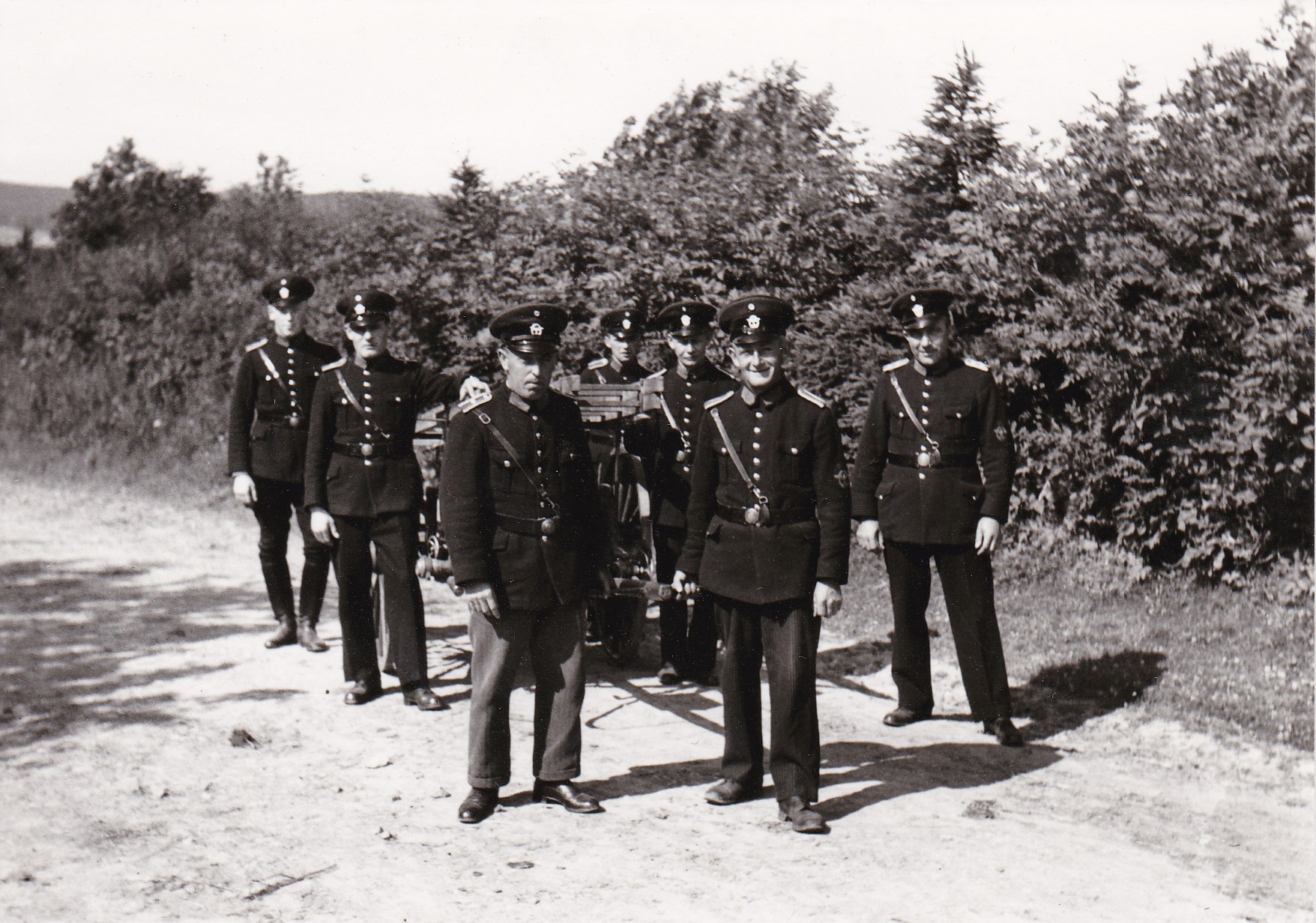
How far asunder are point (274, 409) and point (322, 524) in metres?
1.71

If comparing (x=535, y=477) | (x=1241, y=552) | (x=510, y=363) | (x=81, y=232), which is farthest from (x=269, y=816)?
(x=81, y=232)

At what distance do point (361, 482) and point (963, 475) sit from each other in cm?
315

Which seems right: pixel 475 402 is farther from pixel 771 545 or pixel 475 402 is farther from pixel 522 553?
pixel 771 545

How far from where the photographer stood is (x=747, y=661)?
5.66 meters

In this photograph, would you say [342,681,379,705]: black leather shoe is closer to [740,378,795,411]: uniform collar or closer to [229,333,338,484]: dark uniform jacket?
[229,333,338,484]: dark uniform jacket

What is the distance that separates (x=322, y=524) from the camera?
724cm

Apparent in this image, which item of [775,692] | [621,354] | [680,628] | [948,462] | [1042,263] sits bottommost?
[680,628]

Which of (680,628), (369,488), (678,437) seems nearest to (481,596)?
(369,488)

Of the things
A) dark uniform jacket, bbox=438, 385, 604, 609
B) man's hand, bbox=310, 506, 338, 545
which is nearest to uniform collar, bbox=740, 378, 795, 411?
dark uniform jacket, bbox=438, 385, 604, 609

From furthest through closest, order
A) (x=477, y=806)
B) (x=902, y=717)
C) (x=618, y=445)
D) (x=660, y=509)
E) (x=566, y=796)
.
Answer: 1. (x=660, y=509)
2. (x=618, y=445)
3. (x=902, y=717)
4. (x=566, y=796)
5. (x=477, y=806)

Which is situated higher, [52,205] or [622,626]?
[52,205]

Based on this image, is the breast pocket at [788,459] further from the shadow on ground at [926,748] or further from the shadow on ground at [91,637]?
the shadow on ground at [91,637]

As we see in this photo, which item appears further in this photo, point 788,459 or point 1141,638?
point 1141,638

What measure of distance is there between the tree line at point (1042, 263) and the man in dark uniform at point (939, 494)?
251 centimetres
